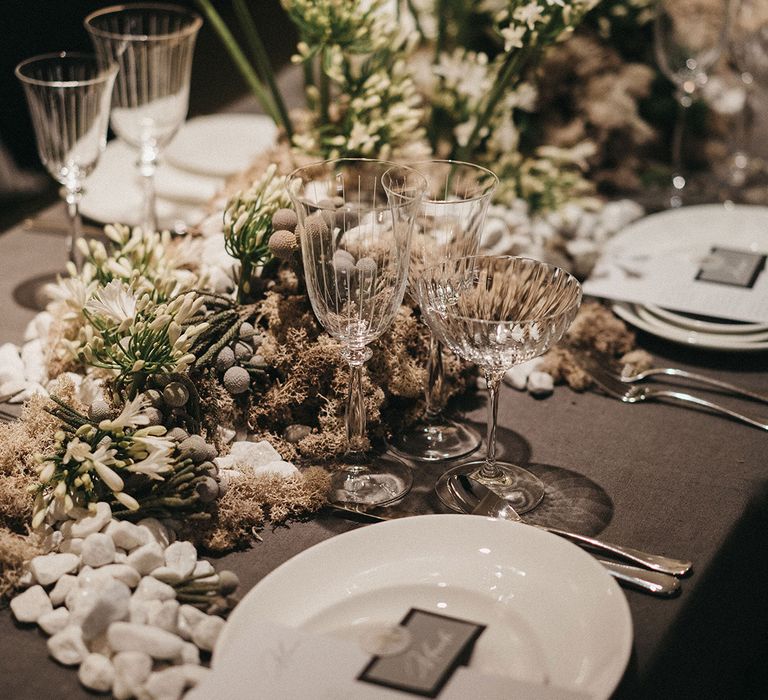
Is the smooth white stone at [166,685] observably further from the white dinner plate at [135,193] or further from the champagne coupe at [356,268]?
the white dinner plate at [135,193]

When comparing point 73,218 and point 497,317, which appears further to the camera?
point 73,218

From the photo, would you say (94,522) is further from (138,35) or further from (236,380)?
(138,35)

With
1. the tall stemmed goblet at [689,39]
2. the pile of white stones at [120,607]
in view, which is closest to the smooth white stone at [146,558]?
the pile of white stones at [120,607]

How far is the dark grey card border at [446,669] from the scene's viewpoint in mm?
716

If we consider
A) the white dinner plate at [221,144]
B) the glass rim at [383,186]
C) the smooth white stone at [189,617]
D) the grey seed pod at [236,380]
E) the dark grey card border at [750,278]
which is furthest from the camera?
the white dinner plate at [221,144]

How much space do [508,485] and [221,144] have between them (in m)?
1.07

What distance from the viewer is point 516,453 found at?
1132mm

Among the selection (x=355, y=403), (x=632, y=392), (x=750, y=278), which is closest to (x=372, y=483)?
(x=355, y=403)

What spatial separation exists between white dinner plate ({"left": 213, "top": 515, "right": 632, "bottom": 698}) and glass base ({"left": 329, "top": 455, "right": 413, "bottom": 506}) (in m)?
0.12

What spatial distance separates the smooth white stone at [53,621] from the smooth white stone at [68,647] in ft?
0.08

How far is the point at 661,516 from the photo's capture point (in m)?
1.01

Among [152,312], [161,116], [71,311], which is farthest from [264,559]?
Result: [161,116]

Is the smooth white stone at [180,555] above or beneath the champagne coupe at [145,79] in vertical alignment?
beneath

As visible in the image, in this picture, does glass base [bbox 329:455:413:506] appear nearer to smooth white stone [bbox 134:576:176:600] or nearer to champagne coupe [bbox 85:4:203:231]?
smooth white stone [bbox 134:576:176:600]
